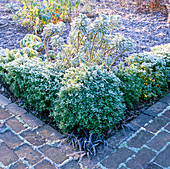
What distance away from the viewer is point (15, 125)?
2832 millimetres

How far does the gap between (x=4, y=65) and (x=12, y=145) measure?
128 cm

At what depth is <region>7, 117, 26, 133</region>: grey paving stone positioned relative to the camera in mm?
2766

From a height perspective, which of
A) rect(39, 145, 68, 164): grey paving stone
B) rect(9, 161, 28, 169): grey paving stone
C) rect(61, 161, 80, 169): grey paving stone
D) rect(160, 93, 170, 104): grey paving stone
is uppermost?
rect(160, 93, 170, 104): grey paving stone

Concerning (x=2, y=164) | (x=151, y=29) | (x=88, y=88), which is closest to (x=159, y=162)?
(x=88, y=88)

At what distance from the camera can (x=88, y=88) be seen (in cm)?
259

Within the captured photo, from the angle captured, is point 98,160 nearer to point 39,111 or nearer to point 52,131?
point 52,131

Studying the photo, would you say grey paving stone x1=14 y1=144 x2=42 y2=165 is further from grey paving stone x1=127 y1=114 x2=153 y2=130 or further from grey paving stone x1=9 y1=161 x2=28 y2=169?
grey paving stone x1=127 y1=114 x2=153 y2=130

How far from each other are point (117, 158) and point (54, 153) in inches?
26.1

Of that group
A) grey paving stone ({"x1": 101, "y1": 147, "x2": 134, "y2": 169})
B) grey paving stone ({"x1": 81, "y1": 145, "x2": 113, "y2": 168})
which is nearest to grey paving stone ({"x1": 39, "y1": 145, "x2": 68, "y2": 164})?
grey paving stone ({"x1": 81, "y1": 145, "x2": 113, "y2": 168})

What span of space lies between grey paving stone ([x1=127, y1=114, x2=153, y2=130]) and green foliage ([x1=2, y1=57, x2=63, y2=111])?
40.2 inches

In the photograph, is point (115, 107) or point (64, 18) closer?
point (115, 107)

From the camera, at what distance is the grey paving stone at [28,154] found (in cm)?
235

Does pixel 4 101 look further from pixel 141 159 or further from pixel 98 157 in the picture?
pixel 141 159

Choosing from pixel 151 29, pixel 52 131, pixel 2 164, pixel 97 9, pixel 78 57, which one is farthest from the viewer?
pixel 97 9
